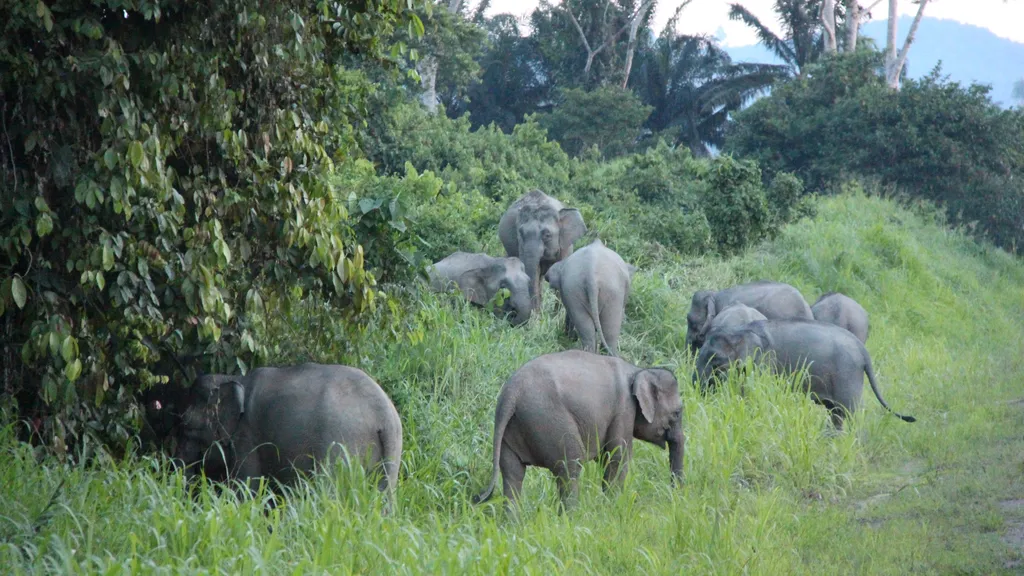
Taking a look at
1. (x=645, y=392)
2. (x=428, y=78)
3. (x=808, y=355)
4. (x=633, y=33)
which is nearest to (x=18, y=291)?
(x=645, y=392)

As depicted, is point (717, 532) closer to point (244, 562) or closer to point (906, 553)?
point (906, 553)

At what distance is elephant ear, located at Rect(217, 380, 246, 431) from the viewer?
5914 mm

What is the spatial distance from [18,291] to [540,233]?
23.1 feet

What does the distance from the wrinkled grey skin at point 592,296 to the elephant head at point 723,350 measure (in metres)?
1.33

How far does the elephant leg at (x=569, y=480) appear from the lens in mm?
6379

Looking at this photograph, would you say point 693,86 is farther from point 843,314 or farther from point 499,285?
point 499,285

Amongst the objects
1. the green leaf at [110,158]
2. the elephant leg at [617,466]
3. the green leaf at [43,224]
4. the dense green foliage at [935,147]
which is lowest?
the elephant leg at [617,466]

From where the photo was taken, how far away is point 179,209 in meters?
5.67

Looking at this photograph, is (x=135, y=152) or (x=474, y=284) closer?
(x=135, y=152)

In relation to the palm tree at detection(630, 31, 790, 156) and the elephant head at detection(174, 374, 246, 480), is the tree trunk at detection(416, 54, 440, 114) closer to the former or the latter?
the palm tree at detection(630, 31, 790, 156)

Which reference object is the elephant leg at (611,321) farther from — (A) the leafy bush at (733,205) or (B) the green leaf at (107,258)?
(B) the green leaf at (107,258)

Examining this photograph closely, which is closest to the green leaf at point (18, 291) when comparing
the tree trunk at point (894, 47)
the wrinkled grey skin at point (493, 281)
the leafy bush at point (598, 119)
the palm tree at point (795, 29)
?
the wrinkled grey skin at point (493, 281)

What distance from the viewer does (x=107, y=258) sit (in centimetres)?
509

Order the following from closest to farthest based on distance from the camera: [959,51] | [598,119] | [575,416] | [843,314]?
1. [575,416]
2. [843,314]
3. [598,119]
4. [959,51]
